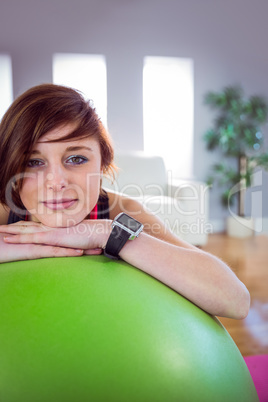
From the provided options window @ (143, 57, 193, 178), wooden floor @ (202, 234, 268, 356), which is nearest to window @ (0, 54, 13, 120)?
window @ (143, 57, 193, 178)

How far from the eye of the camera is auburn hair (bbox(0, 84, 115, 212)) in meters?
0.98

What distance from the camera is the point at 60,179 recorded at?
0.99m

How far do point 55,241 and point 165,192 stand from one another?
3273mm

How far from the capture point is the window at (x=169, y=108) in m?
5.52

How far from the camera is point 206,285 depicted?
2.95 feet

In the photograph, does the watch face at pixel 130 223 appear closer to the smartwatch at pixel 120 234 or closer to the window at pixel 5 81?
the smartwatch at pixel 120 234

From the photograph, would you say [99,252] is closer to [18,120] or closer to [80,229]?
[80,229]

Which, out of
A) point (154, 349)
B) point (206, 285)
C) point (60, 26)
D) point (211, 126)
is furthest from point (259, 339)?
point (60, 26)

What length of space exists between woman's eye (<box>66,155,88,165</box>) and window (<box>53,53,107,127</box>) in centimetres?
425

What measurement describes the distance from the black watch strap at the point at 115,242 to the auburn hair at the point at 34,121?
27cm

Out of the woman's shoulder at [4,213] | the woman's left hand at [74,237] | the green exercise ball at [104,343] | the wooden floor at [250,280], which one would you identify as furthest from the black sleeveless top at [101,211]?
the wooden floor at [250,280]

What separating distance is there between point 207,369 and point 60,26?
5.22 metres

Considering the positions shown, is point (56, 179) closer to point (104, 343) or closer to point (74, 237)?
point (74, 237)

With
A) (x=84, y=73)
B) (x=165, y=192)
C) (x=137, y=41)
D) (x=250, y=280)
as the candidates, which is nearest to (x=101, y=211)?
(x=250, y=280)
